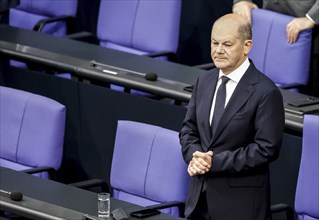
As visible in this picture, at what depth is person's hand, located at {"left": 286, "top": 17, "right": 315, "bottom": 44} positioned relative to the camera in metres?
5.88

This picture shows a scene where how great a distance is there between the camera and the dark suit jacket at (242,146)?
4.25 m

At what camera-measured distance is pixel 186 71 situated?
5.84 meters

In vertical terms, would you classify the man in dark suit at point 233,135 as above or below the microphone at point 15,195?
above

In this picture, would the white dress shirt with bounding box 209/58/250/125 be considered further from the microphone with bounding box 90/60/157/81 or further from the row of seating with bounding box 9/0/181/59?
the row of seating with bounding box 9/0/181/59

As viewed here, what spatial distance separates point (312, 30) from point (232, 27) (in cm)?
181

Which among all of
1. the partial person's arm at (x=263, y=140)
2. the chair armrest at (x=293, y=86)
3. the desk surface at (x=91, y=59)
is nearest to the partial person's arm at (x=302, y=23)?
the chair armrest at (x=293, y=86)

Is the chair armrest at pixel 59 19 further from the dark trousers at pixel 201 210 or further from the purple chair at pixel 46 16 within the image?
the dark trousers at pixel 201 210

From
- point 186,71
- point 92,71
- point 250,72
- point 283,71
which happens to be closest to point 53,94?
point 92,71

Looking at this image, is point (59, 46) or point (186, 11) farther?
point (186, 11)

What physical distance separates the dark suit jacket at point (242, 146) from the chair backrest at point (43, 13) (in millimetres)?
2951

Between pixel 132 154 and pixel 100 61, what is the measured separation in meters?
1.09

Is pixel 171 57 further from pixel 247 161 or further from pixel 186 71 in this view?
pixel 247 161

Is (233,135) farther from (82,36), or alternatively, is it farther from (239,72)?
(82,36)

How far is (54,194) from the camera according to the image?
4617 millimetres
